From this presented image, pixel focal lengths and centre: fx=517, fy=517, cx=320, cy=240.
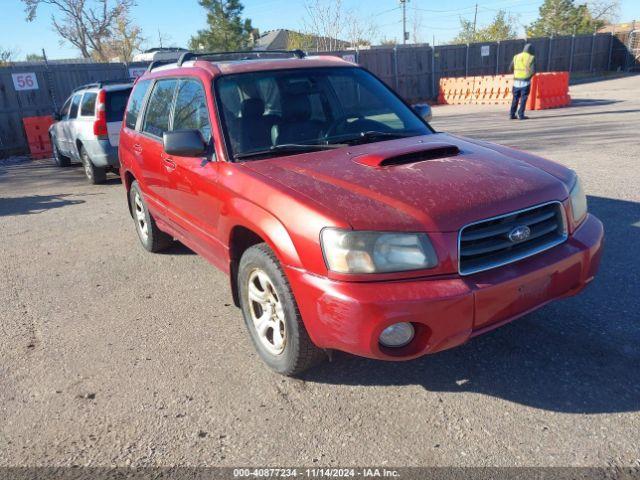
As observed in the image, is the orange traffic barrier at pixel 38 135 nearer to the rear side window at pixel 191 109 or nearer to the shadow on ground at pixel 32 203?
the shadow on ground at pixel 32 203

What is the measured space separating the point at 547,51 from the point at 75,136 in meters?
29.1

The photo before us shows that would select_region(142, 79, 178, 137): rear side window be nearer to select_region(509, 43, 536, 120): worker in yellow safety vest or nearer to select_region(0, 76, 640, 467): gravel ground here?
select_region(0, 76, 640, 467): gravel ground

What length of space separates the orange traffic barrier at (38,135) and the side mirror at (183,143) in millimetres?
12585

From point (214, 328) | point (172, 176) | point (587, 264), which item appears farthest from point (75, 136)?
point (587, 264)

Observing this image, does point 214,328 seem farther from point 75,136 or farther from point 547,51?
point 547,51

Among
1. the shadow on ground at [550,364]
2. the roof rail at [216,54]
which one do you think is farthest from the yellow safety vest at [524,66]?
the shadow on ground at [550,364]

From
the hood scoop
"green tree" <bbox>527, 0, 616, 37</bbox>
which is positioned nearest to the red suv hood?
the hood scoop

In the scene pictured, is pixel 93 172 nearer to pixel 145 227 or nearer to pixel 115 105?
pixel 115 105

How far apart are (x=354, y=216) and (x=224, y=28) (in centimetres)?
4783

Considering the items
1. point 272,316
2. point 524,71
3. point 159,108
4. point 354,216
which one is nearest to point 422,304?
point 354,216

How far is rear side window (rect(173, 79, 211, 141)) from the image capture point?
372 centimetres

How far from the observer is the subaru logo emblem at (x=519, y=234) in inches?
105

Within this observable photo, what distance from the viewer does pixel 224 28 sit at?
45750 millimetres

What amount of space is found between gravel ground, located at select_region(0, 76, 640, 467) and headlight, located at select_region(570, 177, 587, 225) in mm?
788
